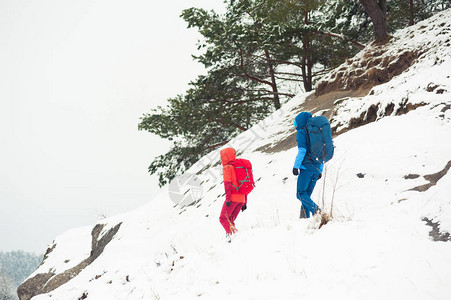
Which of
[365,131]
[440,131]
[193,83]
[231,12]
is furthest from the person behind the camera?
[231,12]

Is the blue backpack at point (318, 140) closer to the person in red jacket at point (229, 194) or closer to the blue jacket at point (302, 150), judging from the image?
the blue jacket at point (302, 150)

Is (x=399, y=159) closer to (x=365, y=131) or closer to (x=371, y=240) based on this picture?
(x=365, y=131)

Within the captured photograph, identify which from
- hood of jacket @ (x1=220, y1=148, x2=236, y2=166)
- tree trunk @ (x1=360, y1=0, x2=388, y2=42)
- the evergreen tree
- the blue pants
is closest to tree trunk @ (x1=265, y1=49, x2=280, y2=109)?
the evergreen tree

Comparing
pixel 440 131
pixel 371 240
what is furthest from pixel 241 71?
pixel 371 240

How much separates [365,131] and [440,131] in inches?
59.6

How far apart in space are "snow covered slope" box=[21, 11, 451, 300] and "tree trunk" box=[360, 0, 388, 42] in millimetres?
1675

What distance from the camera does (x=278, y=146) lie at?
9.06 m

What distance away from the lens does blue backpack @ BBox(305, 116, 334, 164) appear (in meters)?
3.99

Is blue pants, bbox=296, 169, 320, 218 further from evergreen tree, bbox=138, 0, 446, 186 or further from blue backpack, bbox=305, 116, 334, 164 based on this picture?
evergreen tree, bbox=138, 0, 446, 186

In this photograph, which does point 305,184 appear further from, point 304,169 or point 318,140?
→ point 318,140

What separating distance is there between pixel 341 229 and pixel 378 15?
37.0 feet

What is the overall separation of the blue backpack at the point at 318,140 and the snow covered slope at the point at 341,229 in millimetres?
448

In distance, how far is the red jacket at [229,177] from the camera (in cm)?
423

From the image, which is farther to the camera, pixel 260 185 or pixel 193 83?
pixel 193 83
